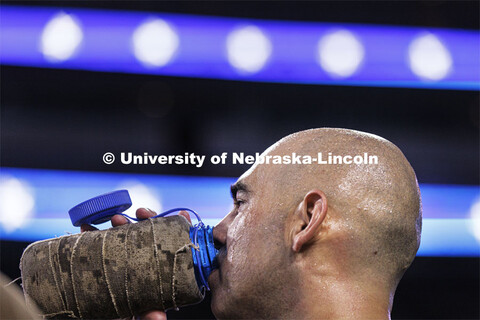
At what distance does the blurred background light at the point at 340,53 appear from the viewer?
8.39 ft

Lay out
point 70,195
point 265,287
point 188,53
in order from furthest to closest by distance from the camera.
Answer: point 188,53 < point 70,195 < point 265,287

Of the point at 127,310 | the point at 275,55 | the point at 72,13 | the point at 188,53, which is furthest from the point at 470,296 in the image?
the point at 72,13

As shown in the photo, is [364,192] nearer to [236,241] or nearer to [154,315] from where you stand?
[236,241]

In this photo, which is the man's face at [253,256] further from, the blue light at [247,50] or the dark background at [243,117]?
the blue light at [247,50]

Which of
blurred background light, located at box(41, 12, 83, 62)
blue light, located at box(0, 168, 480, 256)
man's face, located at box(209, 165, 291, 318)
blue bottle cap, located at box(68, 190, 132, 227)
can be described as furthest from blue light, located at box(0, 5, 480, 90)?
man's face, located at box(209, 165, 291, 318)

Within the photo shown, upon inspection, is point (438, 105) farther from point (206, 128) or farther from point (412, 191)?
point (412, 191)

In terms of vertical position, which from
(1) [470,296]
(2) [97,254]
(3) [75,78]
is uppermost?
(3) [75,78]

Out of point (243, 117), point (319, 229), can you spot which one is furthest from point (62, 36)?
point (319, 229)

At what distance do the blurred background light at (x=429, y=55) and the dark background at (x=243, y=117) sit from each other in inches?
2.7

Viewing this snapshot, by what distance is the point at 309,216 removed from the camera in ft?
4.50

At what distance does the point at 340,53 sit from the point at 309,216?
134 centimetres

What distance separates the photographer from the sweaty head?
4.48 feet

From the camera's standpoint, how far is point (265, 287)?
1.38 meters

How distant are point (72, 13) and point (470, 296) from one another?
1829 millimetres
